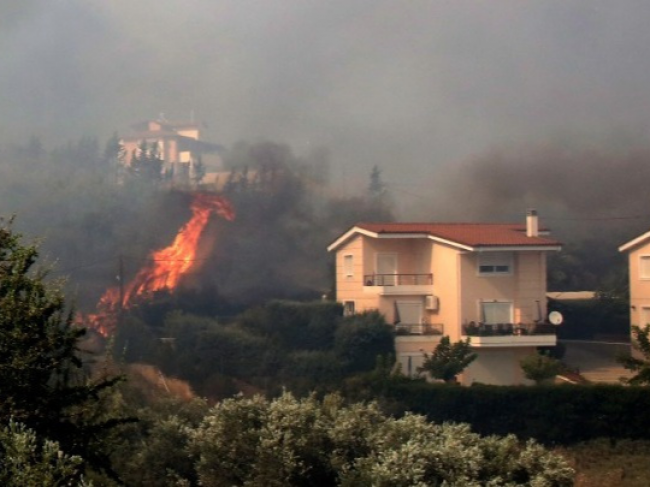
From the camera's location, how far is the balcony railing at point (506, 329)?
54.4m

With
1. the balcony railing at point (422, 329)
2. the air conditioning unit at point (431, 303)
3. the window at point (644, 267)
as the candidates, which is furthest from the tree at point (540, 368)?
the window at point (644, 267)

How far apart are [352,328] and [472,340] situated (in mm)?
5579

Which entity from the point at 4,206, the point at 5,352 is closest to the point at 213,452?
the point at 5,352

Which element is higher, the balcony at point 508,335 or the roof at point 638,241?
the roof at point 638,241

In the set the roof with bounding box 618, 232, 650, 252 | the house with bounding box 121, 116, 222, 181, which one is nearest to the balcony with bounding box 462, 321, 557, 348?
the roof with bounding box 618, 232, 650, 252

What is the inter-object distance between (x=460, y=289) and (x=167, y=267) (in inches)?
880

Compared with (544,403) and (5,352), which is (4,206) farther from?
(5,352)

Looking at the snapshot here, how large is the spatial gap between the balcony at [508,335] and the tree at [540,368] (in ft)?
11.4

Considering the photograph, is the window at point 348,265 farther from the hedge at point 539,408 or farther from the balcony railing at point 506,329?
the hedge at point 539,408

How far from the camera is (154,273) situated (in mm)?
71312

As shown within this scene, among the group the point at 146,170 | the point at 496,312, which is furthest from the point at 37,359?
the point at 146,170

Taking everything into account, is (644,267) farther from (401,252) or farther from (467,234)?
(401,252)

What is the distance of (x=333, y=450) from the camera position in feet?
89.3

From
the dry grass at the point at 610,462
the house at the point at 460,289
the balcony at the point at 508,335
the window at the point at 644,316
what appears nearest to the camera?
the dry grass at the point at 610,462
